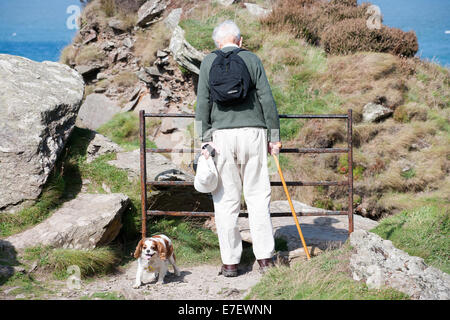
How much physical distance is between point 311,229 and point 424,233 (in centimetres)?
132

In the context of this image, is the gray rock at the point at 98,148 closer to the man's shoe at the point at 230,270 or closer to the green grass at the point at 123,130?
the man's shoe at the point at 230,270

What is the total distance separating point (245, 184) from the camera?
3932 mm

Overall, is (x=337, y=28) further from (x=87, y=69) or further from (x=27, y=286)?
(x=27, y=286)

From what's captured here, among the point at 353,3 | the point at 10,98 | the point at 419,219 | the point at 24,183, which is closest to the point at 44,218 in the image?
the point at 24,183

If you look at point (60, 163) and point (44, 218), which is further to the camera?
point (60, 163)

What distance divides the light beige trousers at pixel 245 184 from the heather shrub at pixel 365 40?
26.1 feet

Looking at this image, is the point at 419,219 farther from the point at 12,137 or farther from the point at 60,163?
the point at 12,137

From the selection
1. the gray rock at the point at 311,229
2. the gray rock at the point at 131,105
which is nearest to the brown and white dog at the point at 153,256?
the gray rock at the point at 311,229

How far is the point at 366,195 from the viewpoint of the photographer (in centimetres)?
839

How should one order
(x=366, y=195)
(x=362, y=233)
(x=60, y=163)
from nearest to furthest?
(x=362, y=233)
(x=60, y=163)
(x=366, y=195)

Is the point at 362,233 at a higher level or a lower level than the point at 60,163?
lower

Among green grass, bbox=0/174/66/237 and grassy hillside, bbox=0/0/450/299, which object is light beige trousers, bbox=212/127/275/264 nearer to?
grassy hillside, bbox=0/0/450/299

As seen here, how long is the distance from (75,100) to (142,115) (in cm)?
114

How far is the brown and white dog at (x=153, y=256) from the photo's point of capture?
3.78 meters
